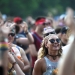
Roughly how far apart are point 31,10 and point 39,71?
52.2 meters

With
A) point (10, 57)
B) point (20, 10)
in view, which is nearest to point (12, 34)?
point (10, 57)

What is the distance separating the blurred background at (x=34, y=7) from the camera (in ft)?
174

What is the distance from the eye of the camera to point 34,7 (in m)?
59.5

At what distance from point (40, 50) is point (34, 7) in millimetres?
52145

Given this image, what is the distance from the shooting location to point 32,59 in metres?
9.87

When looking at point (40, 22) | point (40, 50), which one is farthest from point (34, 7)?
point (40, 50)

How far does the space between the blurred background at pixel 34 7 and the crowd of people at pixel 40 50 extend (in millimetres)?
41182

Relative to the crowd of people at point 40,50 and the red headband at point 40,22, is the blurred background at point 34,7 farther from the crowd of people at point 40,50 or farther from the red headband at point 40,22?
the crowd of people at point 40,50

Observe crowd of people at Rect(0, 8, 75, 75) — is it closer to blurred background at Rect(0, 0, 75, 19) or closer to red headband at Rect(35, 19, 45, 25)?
red headband at Rect(35, 19, 45, 25)

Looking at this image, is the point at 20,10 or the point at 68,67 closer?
the point at 68,67

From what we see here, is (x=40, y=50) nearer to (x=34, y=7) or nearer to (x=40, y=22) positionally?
(x=40, y=22)

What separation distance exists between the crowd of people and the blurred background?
41182mm

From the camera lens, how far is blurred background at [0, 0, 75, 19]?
53.2 meters

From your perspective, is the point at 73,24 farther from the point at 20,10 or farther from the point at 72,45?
the point at 20,10
